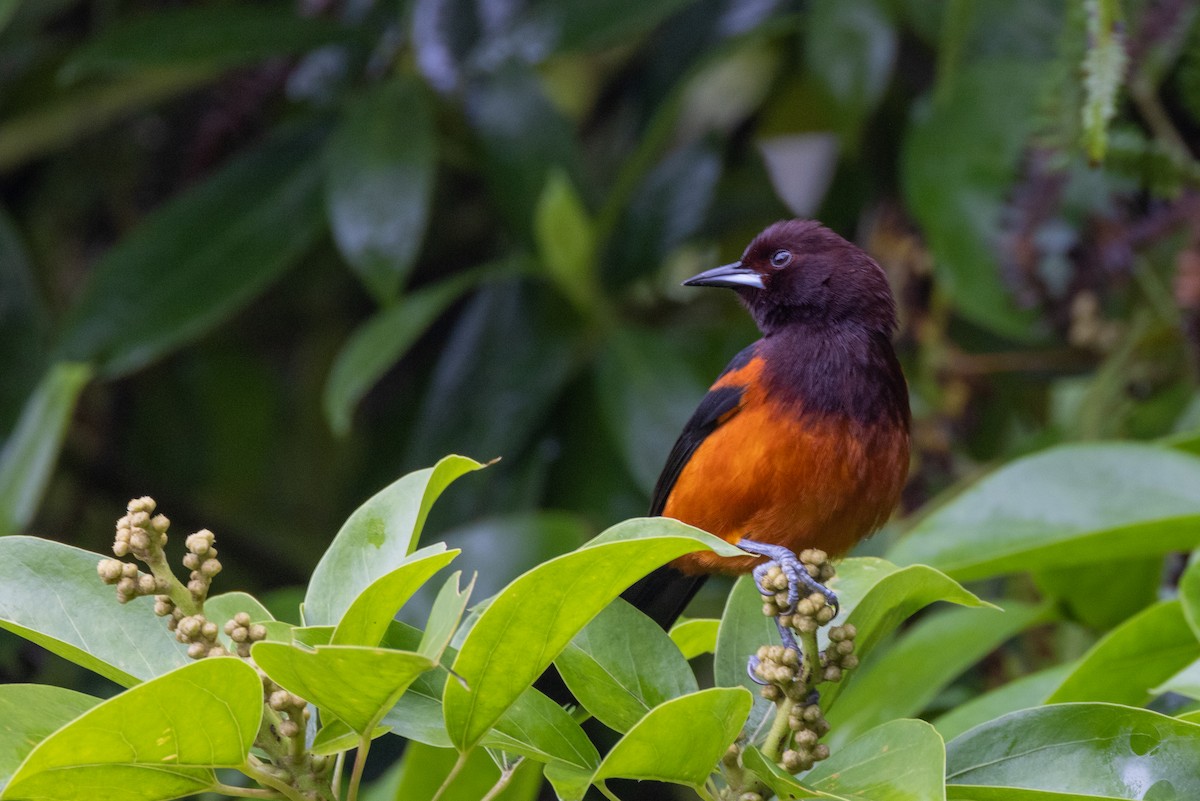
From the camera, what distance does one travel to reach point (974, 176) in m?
2.85

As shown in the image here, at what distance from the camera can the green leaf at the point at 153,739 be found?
93cm

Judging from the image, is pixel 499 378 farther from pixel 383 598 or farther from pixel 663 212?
pixel 383 598

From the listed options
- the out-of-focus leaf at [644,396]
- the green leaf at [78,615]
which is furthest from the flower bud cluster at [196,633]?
the out-of-focus leaf at [644,396]

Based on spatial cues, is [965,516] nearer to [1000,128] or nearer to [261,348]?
[1000,128]

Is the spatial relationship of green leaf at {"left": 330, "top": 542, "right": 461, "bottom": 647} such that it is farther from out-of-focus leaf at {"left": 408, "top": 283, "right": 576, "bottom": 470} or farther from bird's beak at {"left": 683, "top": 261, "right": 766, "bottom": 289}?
out-of-focus leaf at {"left": 408, "top": 283, "right": 576, "bottom": 470}

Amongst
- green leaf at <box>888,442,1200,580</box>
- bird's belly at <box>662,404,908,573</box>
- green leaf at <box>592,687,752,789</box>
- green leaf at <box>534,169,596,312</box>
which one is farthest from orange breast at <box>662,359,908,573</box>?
green leaf at <box>534,169,596,312</box>

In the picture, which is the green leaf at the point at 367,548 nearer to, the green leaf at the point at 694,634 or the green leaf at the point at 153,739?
the green leaf at the point at 153,739

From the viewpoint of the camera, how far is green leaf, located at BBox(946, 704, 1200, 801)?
3.70 feet

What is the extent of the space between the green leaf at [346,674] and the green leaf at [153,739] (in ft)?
0.09

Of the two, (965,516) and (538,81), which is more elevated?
(538,81)

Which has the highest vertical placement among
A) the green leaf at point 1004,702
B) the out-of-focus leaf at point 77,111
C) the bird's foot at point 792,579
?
the out-of-focus leaf at point 77,111

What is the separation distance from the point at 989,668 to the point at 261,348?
7.89 feet

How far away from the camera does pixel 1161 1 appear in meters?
2.48

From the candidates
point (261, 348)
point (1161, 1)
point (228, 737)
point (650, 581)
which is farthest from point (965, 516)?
point (261, 348)
